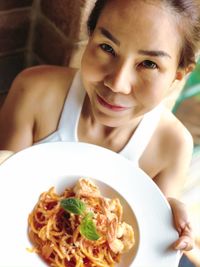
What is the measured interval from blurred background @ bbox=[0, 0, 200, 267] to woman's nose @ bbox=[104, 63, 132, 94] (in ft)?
1.26

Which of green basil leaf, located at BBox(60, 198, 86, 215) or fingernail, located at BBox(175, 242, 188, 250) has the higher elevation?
green basil leaf, located at BBox(60, 198, 86, 215)

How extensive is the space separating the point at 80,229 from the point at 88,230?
21mm

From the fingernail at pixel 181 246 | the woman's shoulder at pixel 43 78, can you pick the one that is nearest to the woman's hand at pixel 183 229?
the fingernail at pixel 181 246

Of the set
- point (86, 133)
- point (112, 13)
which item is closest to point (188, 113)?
point (86, 133)

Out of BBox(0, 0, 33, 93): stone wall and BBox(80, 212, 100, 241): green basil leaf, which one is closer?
BBox(80, 212, 100, 241): green basil leaf

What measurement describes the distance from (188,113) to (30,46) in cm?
61

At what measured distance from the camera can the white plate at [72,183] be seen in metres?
0.89

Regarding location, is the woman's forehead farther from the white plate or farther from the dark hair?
the white plate

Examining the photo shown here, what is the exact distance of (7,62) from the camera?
1549 mm

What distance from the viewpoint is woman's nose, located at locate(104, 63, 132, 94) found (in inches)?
36.6

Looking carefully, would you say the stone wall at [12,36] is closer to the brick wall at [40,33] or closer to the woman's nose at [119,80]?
the brick wall at [40,33]

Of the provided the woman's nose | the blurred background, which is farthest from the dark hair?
the blurred background

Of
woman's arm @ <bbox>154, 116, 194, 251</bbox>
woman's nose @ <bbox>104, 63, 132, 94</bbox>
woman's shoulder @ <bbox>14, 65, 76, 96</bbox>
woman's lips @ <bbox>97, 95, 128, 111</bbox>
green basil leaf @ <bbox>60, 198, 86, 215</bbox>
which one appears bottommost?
woman's arm @ <bbox>154, 116, 194, 251</bbox>

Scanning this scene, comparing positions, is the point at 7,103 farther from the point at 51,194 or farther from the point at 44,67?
the point at 51,194
